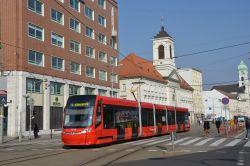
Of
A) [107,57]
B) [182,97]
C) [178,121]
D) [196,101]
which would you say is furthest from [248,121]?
[196,101]

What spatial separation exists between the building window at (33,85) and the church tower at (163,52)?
60.2 meters

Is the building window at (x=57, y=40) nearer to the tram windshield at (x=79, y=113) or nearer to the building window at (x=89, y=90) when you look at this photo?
the building window at (x=89, y=90)

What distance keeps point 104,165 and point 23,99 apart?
112 ft

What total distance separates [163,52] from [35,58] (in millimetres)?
61852

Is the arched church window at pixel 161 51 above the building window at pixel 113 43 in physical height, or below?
above

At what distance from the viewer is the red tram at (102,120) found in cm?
2442

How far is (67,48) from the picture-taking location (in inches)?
2291

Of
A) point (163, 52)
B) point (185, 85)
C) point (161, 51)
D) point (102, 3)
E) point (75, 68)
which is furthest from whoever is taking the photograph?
point (185, 85)

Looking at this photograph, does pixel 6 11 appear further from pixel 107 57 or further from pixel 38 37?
pixel 107 57

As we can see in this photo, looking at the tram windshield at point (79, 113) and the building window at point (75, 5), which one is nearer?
the tram windshield at point (79, 113)

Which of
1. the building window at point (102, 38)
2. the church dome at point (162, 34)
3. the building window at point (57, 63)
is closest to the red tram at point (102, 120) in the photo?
the building window at point (57, 63)

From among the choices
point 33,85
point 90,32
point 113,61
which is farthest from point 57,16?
point 113,61

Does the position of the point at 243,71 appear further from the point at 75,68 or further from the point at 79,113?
the point at 79,113

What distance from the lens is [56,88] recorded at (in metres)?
55.2
